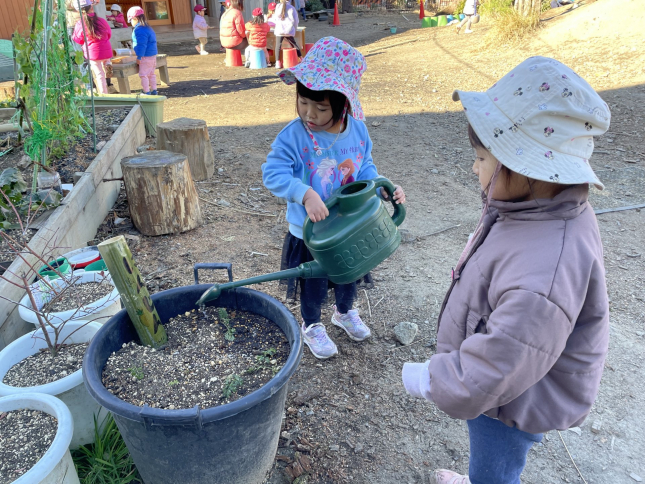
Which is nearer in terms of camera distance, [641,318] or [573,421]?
[573,421]

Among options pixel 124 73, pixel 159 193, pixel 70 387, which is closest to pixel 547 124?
pixel 70 387

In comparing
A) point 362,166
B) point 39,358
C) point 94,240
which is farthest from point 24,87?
point 362,166

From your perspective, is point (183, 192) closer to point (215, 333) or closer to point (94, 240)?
point (94, 240)

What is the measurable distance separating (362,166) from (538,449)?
55.0 inches

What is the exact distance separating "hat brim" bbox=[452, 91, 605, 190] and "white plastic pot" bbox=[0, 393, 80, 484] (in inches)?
58.1

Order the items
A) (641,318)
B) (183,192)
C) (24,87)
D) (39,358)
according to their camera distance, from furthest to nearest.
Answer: (183,192) < (24,87) < (641,318) < (39,358)

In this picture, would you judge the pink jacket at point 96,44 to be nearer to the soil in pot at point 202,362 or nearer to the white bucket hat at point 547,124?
the soil in pot at point 202,362

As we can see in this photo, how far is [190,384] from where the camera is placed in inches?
62.6

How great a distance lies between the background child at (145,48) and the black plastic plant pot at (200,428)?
650cm

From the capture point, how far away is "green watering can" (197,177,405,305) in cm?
160

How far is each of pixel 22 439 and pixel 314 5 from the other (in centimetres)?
1914

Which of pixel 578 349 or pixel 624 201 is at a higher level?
pixel 578 349

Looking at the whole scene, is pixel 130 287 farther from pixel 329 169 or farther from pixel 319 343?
pixel 319 343

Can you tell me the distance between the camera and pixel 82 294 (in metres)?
2.29
